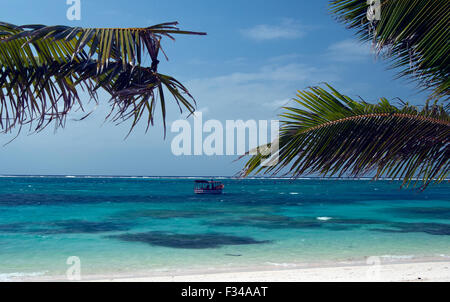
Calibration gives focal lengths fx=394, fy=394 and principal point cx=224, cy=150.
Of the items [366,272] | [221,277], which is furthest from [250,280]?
[366,272]

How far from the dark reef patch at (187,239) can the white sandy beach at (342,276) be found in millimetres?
6613

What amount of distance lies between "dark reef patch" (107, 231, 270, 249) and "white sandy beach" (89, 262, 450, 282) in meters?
6.61

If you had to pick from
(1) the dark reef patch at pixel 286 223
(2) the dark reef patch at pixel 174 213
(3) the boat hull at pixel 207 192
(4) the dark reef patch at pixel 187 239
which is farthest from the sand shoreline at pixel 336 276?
(3) the boat hull at pixel 207 192

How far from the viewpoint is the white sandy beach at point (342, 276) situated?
380 inches

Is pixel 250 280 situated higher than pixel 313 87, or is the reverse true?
pixel 313 87

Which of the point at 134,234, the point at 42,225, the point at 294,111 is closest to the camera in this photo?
the point at 294,111

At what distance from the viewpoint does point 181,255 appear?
597 inches

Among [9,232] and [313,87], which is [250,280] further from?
[9,232]

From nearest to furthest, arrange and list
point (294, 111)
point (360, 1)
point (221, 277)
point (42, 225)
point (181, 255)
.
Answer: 1. point (294, 111)
2. point (360, 1)
3. point (221, 277)
4. point (181, 255)
5. point (42, 225)

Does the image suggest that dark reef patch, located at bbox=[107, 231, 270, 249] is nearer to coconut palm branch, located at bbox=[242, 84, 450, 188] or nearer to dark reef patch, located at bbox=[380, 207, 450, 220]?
coconut palm branch, located at bbox=[242, 84, 450, 188]

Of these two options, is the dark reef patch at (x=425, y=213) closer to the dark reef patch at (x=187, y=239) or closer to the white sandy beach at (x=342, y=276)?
the dark reef patch at (x=187, y=239)

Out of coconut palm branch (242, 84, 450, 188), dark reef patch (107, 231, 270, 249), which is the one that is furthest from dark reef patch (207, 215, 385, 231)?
coconut palm branch (242, 84, 450, 188)

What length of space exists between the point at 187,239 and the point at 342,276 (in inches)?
409

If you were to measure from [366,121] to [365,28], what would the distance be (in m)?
→ 1.32
